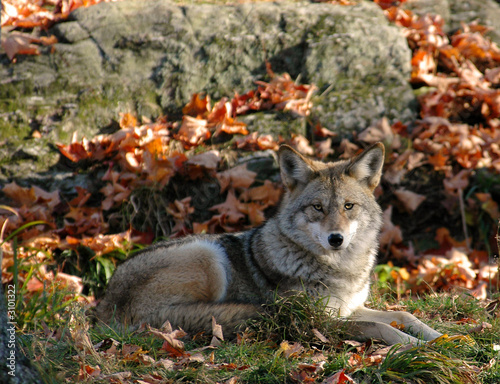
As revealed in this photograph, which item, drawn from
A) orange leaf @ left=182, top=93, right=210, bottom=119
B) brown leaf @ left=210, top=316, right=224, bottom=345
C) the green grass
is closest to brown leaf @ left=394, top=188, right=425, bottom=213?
the green grass

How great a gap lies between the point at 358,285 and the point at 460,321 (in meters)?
1.04

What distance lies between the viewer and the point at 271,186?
685 cm

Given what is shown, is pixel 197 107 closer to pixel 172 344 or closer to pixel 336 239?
pixel 336 239

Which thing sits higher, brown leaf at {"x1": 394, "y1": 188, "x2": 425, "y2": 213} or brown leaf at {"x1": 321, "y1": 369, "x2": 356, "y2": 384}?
brown leaf at {"x1": 321, "y1": 369, "x2": 356, "y2": 384}

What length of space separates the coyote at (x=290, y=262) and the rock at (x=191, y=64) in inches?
120

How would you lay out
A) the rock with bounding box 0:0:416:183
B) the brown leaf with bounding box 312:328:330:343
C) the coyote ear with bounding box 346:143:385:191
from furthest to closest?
the rock with bounding box 0:0:416:183 → the coyote ear with bounding box 346:143:385:191 → the brown leaf with bounding box 312:328:330:343

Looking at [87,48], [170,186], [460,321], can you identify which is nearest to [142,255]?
[170,186]

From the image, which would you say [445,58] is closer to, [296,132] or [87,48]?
[296,132]

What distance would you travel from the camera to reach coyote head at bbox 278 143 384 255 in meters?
4.35

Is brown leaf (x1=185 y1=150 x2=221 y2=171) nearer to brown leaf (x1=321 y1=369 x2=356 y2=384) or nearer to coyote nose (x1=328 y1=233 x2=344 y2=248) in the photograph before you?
coyote nose (x1=328 y1=233 x2=344 y2=248)

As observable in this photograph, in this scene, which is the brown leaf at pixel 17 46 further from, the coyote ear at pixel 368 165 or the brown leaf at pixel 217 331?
the brown leaf at pixel 217 331

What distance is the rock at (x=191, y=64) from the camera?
749 centimetres

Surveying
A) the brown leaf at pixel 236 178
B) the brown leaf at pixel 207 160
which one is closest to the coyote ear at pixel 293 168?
the brown leaf at pixel 236 178

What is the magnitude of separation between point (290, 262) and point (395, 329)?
3.76 feet
